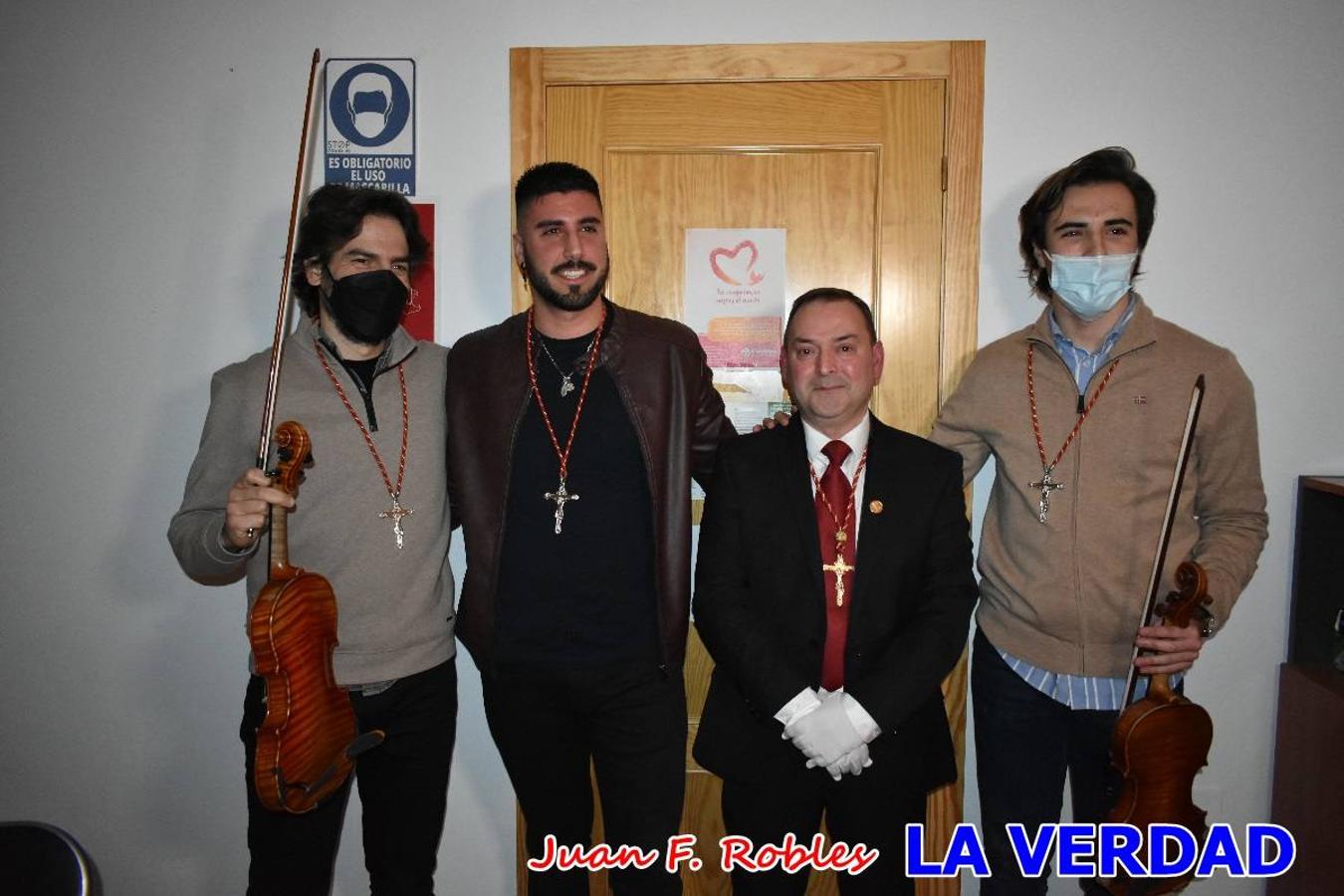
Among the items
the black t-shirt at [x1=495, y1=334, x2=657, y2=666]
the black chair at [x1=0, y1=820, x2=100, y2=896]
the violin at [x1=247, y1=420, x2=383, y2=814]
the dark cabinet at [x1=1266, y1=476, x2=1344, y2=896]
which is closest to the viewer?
the black chair at [x1=0, y1=820, x2=100, y2=896]

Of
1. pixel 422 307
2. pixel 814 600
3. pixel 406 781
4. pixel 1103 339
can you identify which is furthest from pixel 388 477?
pixel 1103 339

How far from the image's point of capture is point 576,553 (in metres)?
1.72

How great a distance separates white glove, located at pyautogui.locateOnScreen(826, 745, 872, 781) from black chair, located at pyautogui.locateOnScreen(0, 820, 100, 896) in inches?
47.6

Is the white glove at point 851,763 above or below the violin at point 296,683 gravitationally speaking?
below

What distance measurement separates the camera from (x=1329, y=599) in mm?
2102

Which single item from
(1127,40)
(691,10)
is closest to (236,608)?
(691,10)

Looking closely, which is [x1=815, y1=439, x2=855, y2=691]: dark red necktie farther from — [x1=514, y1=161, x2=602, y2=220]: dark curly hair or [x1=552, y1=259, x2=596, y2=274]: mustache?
[x1=514, y1=161, x2=602, y2=220]: dark curly hair

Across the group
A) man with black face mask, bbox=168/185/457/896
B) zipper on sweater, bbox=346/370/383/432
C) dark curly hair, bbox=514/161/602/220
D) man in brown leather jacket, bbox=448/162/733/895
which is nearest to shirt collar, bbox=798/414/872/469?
man in brown leather jacket, bbox=448/162/733/895

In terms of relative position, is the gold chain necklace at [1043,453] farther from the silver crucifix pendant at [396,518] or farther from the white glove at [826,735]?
the silver crucifix pendant at [396,518]

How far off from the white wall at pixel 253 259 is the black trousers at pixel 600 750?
25.9 inches

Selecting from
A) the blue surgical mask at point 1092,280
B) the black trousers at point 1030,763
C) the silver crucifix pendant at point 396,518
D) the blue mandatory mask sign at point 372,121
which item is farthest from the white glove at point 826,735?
the blue mandatory mask sign at point 372,121

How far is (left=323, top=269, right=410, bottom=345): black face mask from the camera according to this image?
1689 millimetres

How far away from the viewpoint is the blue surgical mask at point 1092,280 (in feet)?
5.59

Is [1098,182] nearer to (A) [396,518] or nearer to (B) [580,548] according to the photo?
(B) [580,548]
